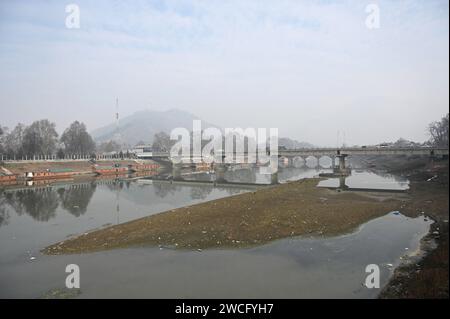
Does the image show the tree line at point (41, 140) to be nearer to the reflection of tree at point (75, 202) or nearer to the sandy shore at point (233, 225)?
the reflection of tree at point (75, 202)

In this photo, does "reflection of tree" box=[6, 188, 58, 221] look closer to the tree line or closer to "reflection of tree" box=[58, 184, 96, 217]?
"reflection of tree" box=[58, 184, 96, 217]

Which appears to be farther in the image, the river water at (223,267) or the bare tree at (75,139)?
the bare tree at (75,139)

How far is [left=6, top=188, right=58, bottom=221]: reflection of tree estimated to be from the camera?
34.4m

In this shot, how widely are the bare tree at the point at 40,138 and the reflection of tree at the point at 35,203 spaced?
52.2 meters

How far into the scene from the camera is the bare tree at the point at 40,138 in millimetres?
98938

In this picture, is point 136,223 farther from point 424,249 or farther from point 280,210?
point 424,249

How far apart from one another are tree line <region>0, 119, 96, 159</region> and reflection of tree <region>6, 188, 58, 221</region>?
52840 millimetres

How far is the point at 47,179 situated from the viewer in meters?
76.1

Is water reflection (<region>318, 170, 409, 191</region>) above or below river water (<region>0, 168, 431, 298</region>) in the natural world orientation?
above

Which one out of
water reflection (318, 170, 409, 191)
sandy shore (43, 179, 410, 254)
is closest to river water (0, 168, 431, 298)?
sandy shore (43, 179, 410, 254)

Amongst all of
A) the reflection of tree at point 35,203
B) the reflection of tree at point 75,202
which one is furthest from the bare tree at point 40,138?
the reflection of tree at point 75,202

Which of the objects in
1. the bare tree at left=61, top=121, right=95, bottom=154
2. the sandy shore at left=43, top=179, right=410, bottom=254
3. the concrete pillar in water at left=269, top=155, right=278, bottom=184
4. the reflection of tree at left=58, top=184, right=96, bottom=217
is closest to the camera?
the sandy shore at left=43, top=179, right=410, bottom=254

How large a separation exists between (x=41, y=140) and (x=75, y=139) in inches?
756

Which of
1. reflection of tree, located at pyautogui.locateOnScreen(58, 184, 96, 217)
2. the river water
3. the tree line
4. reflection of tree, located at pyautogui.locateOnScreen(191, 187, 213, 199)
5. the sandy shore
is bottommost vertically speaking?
reflection of tree, located at pyautogui.locateOnScreen(191, 187, 213, 199)
